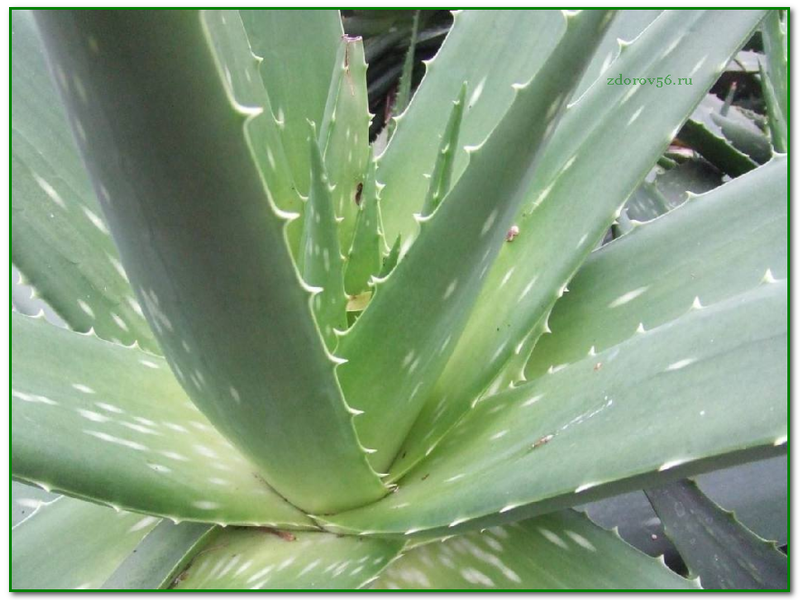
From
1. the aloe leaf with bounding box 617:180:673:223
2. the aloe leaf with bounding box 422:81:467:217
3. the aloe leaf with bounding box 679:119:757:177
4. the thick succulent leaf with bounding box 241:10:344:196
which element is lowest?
the aloe leaf with bounding box 422:81:467:217

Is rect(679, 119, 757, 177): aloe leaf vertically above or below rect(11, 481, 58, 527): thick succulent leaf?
above

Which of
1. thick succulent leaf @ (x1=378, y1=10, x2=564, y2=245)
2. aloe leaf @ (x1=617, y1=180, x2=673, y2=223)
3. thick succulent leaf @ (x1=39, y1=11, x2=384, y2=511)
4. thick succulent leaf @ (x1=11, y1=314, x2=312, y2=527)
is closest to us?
thick succulent leaf @ (x1=39, y1=11, x2=384, y2=511)

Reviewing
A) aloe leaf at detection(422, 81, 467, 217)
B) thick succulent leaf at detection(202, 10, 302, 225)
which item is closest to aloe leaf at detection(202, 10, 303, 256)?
thick succulent leaf at detection(202, 10, 302, 225)

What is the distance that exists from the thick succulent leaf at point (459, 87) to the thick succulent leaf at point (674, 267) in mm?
155

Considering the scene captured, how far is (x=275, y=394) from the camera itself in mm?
387

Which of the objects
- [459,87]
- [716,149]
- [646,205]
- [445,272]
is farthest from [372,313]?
[716,149]

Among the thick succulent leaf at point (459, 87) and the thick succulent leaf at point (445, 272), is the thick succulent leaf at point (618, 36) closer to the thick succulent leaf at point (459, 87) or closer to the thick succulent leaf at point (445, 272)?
the thick succulent leaf at point (459, 87)

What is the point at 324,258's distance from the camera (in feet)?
1.57

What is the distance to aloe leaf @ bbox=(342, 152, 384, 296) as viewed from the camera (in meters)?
0.55

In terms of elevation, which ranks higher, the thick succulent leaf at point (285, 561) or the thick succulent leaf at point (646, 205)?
the thick succulent leaf at point (646, 205)

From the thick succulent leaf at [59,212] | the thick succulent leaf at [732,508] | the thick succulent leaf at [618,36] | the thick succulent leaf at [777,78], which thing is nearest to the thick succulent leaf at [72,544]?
the thick succulent leaf at [59,212]

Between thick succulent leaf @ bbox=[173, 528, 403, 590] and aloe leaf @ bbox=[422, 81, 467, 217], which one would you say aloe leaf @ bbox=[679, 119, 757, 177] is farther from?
thick succulent leaf @ bbox=[173, 528, 403, 590]

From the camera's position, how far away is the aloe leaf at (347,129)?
594 mm

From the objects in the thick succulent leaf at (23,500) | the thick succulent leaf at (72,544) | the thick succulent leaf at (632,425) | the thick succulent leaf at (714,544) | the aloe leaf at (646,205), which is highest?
the aloe leaf at (646,205)
